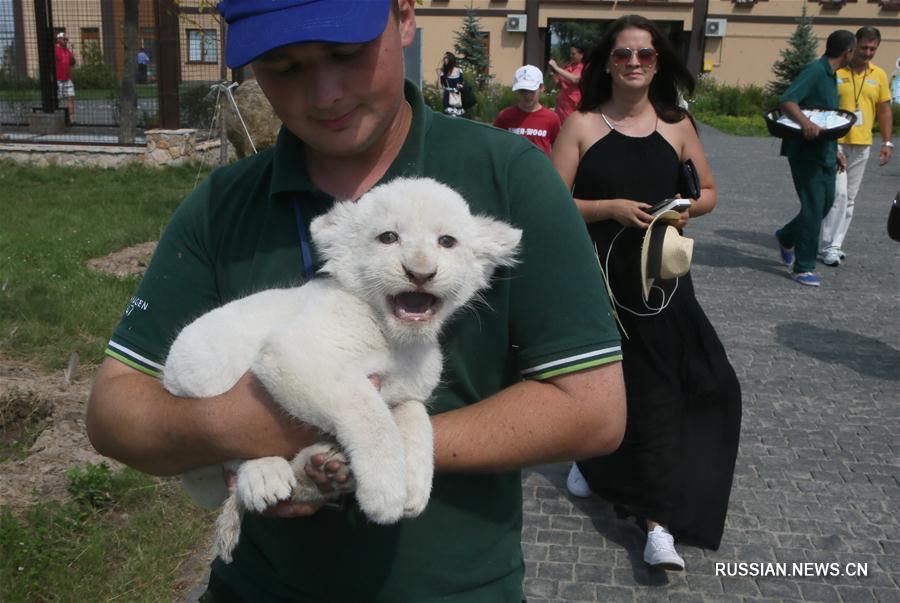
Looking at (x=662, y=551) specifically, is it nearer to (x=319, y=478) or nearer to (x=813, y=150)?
(x=319, y=478)

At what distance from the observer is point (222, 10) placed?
2.18m

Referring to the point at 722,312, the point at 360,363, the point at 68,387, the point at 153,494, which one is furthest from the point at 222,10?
the point at 722,312

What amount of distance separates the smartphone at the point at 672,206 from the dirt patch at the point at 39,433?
12.0 feet

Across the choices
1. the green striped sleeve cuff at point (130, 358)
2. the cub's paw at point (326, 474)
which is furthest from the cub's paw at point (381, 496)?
the green striped sleeve cuff at point (130, 358)

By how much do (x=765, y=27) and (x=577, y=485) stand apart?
51391mm

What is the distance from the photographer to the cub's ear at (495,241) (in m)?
2.05

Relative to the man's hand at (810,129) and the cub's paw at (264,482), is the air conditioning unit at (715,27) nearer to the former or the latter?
the man's hand at (810,129)

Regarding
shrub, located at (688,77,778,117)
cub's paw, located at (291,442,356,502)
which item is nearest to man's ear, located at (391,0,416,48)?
cub's paw, located at (291,442,356,502)

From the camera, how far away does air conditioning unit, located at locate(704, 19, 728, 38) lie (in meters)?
49.3

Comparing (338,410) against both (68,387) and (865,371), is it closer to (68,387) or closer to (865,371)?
(68,387)

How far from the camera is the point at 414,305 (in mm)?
2115

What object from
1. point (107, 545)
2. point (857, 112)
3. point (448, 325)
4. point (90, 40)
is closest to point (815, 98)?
point (857, 112)

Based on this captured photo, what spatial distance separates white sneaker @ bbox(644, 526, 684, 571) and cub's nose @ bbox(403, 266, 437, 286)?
324 cm

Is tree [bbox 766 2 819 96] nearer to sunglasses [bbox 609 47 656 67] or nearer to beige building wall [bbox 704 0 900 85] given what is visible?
beige building wall [bbox 704 0 900 85]
